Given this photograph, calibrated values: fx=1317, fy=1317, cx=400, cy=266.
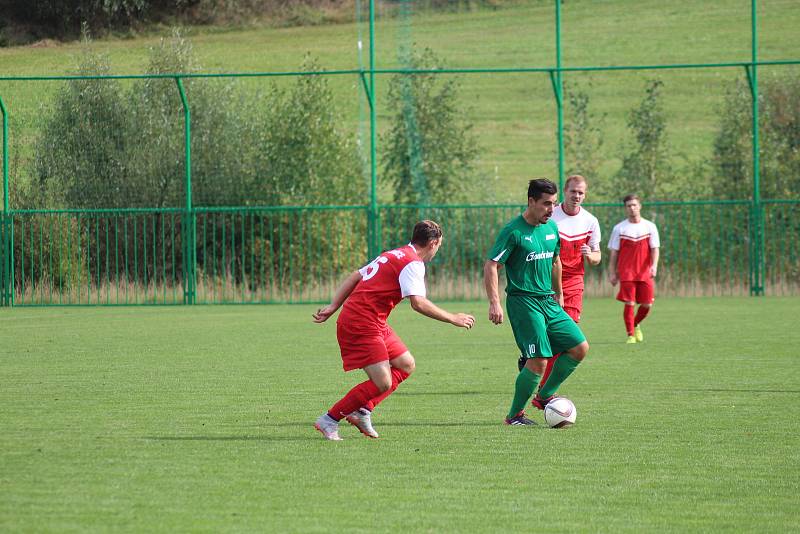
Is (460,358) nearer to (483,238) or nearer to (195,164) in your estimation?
(483,238)

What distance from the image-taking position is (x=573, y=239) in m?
11.2

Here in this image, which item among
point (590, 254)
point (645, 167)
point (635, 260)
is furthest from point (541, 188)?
point (645, 167)

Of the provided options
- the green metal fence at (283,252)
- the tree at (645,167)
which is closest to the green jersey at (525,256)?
the green metal fence at (283,252)

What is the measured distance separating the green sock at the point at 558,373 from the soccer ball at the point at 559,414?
0.47 meters

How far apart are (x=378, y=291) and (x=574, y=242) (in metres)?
3.32

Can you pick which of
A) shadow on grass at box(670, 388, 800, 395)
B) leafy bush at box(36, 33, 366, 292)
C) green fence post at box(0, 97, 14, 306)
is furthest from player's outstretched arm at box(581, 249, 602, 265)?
green fence post at box(0, 97, 14, 306)

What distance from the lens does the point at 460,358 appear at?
45.3 ft

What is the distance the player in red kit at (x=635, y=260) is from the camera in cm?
1570

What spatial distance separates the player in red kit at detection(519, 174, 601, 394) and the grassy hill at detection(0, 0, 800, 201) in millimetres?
25399

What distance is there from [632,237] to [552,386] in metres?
7.02

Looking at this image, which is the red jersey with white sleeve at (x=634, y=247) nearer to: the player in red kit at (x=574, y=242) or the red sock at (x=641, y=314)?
the red sock at (x=641, y=314)

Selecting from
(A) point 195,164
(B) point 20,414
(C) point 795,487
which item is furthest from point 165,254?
(C) point 795,487

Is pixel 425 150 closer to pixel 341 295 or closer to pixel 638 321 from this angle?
pixel 638 321

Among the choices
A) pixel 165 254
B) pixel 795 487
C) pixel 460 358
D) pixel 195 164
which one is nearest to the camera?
Result: pixel 795 487
